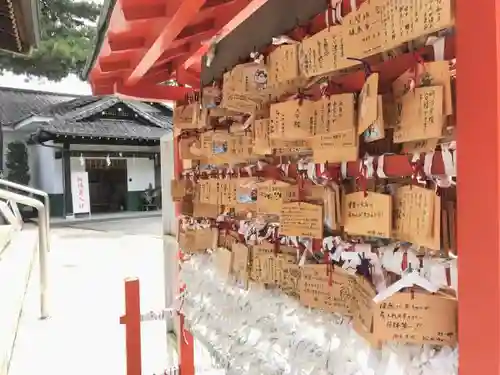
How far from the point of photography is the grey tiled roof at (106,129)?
30.5 ft

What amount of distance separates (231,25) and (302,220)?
1.88 ft

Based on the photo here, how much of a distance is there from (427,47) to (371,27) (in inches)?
3.9

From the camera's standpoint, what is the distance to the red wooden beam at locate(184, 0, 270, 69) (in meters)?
1.00

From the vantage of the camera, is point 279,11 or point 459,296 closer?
point 459,296

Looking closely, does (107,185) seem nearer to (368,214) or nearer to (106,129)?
(106,129)

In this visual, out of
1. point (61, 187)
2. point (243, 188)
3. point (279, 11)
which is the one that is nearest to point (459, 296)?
point (243, 188)

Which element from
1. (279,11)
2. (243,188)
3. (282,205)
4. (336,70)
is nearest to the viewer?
(336,70)

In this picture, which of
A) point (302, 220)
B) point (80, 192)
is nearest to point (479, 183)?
point (302, 220)

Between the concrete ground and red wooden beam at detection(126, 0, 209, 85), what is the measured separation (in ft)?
5.17

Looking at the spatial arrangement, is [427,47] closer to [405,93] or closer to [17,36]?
[405,93]

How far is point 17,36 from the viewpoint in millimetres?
2371

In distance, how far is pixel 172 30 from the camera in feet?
3.70

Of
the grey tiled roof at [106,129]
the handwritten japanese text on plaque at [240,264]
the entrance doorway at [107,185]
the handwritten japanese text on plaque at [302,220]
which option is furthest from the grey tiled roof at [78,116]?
the handwritten japanese text on plaque at [302,220]

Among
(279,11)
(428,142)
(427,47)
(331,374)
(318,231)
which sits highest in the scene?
(279,11)
